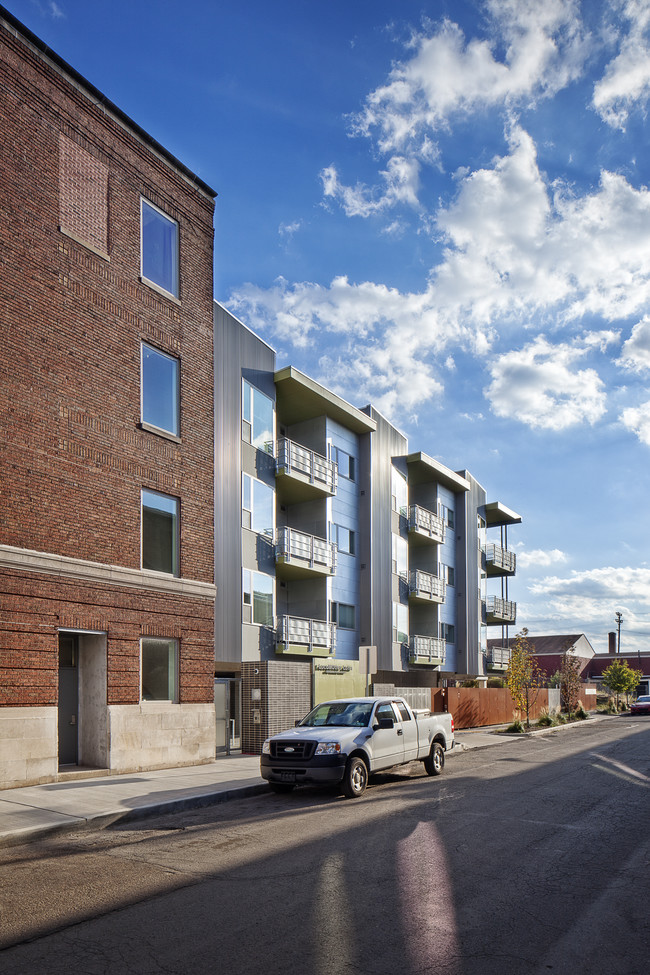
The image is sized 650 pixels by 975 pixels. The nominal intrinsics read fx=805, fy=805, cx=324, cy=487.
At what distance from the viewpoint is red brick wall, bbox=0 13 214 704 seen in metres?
15.1

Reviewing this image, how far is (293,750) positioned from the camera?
13383 millimetres

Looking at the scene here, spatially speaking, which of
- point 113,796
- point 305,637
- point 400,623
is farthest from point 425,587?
point 113,796

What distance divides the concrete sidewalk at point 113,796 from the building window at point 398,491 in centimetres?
2052

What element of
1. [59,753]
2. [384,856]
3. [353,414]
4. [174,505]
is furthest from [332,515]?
[384,856]

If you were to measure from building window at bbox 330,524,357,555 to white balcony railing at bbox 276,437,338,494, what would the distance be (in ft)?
6.41

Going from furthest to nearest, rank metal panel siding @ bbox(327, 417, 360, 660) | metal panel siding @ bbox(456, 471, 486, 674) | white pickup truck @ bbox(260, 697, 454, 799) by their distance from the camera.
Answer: metal panel siding @ bbox(456, 471, 486, 674), metal panel siding @ bbox(327, 417, 360, 660), white pickup truck @ bbox(260, 697, 454, 799)

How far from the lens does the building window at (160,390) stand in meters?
18.6

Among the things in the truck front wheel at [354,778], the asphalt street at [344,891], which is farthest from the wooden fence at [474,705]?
the asphalt street at [344,891]

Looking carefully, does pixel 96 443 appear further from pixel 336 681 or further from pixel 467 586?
pixel 467 586

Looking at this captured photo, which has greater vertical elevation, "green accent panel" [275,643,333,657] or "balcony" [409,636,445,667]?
"green accent panel" [275,643,333,657]

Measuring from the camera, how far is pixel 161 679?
59.2ft

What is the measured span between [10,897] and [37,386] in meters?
10.4

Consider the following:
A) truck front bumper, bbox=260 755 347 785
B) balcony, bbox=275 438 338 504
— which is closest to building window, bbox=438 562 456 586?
balcony, bbox=275 438 338 504

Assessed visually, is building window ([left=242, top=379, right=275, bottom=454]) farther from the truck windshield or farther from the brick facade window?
the truck windshield
